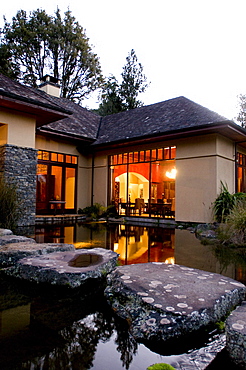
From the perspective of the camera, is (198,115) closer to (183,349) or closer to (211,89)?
(183,349)

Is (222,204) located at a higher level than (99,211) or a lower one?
higher

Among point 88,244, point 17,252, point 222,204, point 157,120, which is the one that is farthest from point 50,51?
point 17,252

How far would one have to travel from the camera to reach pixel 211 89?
31734mm

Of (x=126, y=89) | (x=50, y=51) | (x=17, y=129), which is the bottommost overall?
(x=17, y=129)

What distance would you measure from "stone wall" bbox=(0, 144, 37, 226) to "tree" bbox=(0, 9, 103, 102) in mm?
16381

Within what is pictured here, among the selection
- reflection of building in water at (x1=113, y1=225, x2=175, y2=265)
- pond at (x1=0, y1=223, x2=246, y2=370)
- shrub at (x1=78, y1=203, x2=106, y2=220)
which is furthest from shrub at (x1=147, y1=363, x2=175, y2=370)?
shrub at (x1=78, y1=203, x2=106, y2=220)

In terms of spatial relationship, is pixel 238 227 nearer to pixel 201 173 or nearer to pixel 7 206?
pixel 201 173

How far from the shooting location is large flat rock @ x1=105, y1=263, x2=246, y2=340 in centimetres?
192

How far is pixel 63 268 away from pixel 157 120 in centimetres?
990

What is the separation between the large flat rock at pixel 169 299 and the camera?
1.92 m

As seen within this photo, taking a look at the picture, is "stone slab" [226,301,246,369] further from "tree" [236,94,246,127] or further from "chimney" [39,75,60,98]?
"tree" [236,94,246,127]

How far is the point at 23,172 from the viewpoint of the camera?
8648mm

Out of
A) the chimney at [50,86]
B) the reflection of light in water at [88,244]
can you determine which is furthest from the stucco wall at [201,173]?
the chimney at [50,86]

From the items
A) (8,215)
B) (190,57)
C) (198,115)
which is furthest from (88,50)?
(8,215)
